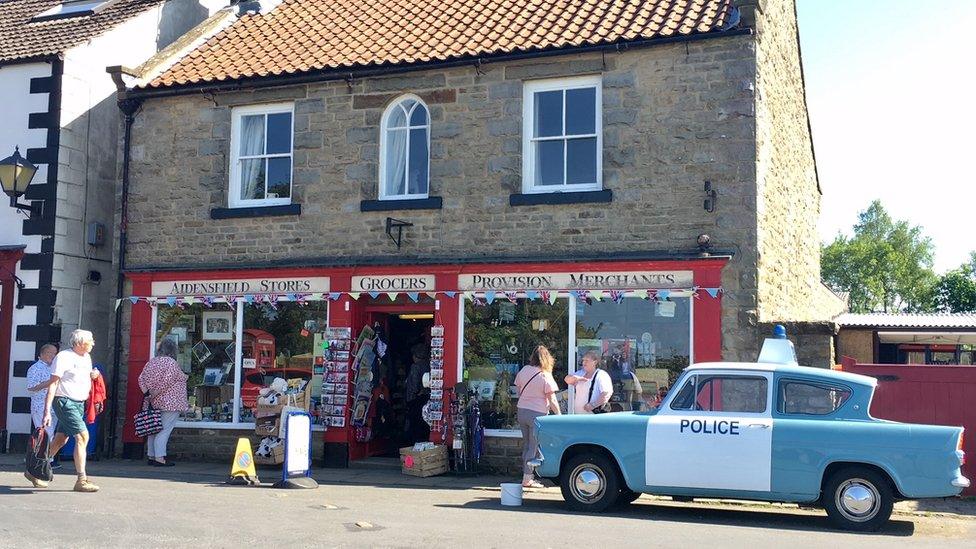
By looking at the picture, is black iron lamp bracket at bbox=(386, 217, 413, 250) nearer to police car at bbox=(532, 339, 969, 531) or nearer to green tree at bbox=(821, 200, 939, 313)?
police car at bbox=(532, 339, 969, 531)

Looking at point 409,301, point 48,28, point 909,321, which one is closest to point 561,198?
point 409,301

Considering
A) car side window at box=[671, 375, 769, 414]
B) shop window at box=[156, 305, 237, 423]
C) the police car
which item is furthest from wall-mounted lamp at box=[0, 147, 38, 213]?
car side window at box=[671, 375, 769, 414]

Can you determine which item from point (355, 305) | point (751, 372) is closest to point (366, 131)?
point (355, 305)

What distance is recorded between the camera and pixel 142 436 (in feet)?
50.3

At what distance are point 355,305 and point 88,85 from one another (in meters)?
5.98

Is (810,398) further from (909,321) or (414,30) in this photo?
(414,30)

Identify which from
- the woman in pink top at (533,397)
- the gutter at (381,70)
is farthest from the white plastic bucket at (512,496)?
the gutter at (381,70)

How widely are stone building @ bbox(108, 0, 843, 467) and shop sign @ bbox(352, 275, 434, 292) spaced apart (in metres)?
0.03

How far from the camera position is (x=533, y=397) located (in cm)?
1220

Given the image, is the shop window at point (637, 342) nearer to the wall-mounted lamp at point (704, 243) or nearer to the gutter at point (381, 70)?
the wall-mounted lamp at point (704, 243)

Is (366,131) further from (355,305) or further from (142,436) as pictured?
(142,436)

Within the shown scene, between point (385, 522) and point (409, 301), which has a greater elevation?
point (409, 301)

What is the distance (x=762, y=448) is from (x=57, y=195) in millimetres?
11638

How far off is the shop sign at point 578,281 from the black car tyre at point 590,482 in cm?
359
